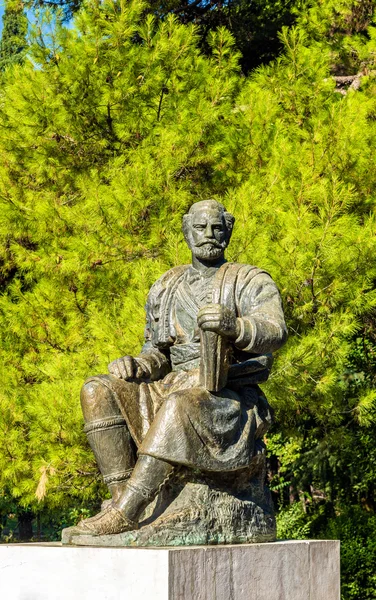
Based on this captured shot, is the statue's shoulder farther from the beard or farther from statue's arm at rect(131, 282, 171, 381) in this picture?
statue's arm at rect(131, 282, 171, 381)

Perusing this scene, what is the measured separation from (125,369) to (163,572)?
1.07 m

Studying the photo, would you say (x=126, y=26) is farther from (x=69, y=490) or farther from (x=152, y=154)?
(x=69, y=490)

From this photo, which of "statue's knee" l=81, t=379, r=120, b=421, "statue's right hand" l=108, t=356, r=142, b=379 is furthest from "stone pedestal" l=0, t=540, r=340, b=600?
"statue's right hand" l=108, t=356, r=142, b=379

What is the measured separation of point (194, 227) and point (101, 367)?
8.29ft

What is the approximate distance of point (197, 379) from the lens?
4.60 m

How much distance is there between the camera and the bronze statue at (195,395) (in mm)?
4207

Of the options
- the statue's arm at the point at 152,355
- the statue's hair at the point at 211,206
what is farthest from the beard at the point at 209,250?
the statue's arm at the point at 152,355

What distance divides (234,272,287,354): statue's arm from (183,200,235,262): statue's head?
0.83ft

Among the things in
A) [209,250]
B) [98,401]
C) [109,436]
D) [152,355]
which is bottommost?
[109,436]

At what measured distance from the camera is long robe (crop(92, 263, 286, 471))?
4246 millimetres

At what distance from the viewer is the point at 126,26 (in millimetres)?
8703

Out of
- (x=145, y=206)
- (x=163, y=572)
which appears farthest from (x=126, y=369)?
(x=145, y=206)

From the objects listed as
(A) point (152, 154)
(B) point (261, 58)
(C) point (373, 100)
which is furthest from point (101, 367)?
(B) point (261, 58)

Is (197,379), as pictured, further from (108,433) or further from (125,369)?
(108,433)
